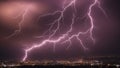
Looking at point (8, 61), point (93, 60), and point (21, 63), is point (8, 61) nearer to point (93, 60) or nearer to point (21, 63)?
point (21, 63)

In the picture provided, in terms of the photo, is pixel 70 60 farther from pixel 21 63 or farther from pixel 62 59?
pixel 21 63

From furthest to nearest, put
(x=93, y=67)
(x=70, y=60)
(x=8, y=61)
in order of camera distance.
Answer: (x=70, y=60) < (x=8, y=61) < (x=93, y=67)

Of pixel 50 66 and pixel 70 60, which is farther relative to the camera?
pixel 70 60

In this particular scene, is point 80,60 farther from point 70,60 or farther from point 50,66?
point 50,66

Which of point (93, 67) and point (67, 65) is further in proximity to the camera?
point (67, 65)

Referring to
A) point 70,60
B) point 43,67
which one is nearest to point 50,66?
point 43,67

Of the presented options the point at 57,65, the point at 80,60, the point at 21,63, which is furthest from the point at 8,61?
the point at 80,60

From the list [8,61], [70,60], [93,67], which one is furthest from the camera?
[70,60]

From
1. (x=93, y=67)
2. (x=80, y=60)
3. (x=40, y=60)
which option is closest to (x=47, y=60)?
(x=40, y=60)
